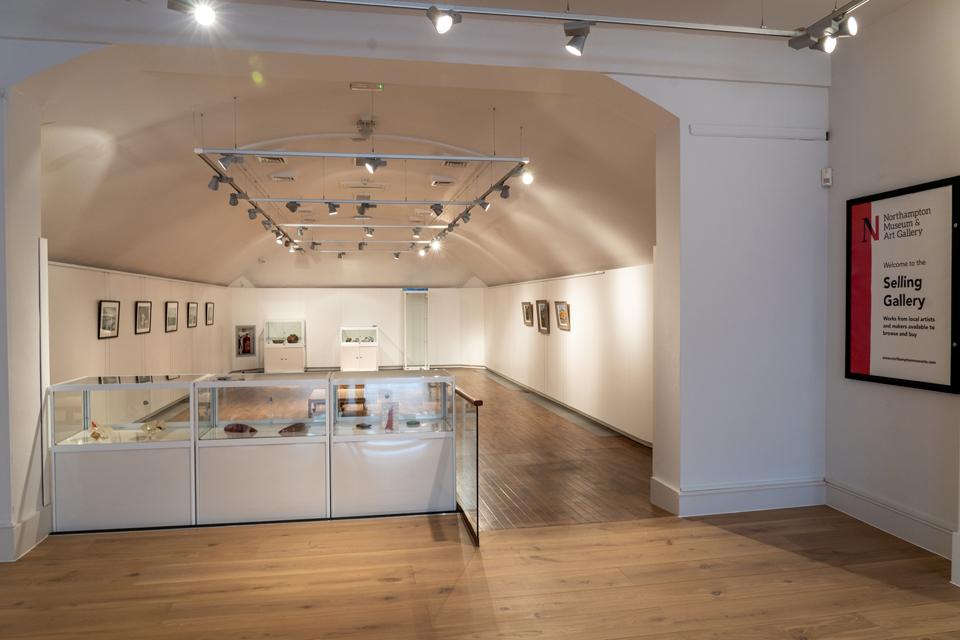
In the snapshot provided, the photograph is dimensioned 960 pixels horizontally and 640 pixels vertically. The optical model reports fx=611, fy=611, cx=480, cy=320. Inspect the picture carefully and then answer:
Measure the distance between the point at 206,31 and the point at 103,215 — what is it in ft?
14.6

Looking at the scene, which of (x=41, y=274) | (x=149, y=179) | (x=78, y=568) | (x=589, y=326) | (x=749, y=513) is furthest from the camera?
(x=589, y=326)

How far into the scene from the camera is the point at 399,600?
12.1 feet

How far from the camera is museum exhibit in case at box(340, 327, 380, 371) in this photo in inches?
724

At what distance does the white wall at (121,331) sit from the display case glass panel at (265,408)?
348 cm

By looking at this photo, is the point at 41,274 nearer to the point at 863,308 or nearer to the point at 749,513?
the point at 749,513

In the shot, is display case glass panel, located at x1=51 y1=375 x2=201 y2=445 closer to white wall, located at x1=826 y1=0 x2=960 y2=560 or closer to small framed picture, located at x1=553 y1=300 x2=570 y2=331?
white wall, located at x1=826 y1=0 x2=960 y2=560

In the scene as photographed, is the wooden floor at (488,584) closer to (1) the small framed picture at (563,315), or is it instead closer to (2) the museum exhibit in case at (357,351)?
(1) the small framed picture at (563,315)

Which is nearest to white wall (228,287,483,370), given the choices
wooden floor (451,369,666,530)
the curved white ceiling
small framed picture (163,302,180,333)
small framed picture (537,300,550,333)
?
small framed picture (163,302,180,333)

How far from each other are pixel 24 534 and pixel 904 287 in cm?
663

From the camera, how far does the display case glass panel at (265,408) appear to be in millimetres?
5164

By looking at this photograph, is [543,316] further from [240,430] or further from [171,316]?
[240,430]

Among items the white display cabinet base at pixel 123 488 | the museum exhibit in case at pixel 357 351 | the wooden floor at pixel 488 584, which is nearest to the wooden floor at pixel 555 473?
the wooden floor at pixel 488 584

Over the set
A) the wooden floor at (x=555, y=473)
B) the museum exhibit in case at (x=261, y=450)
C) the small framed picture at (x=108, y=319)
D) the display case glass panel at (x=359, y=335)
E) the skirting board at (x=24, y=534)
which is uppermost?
the small framed picture at (x=108, y=319)

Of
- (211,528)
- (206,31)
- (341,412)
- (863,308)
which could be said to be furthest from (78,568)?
(863,308)
